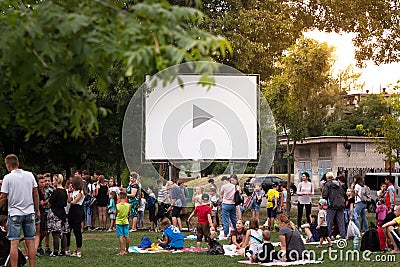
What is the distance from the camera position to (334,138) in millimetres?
51250

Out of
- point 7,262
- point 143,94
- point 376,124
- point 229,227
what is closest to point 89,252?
point 7,262

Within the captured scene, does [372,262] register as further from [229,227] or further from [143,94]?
[143,94]

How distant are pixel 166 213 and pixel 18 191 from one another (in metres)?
11.6

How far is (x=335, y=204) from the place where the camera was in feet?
56.9

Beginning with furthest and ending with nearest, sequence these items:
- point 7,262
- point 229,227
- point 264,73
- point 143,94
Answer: point 264,73, point 143,94, point 229,227, point 7,262

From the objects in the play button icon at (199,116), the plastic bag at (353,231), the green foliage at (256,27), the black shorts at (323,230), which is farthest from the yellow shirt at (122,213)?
the green foliage at (256,27)

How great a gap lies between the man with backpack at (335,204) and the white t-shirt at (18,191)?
28.1ft

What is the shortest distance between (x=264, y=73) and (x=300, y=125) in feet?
9.33

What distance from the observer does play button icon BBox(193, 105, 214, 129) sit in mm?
23859

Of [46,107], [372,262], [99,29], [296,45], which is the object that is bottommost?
[372,262]

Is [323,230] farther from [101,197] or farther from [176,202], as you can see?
[101,197]

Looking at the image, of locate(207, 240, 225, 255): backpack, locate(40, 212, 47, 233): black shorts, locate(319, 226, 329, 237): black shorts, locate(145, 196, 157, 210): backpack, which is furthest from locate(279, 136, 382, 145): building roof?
locate(40, 212, 47, 233): black shorts

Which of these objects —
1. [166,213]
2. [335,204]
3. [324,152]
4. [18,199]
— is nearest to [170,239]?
[335,204]

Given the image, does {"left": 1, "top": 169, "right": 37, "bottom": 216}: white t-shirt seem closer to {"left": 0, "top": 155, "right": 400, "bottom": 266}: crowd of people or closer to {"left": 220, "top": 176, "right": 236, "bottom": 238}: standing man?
{"left": 0, "top": 155, "right": 400, "bottom": 266}: crowd of people
